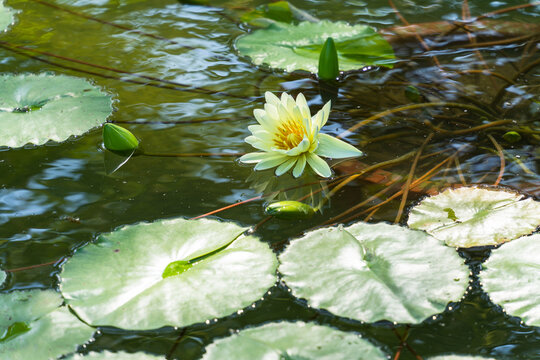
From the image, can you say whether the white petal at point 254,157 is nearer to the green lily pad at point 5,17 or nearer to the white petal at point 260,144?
the white petal at point 260,144

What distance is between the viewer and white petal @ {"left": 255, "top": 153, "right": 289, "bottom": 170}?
1.78 metres

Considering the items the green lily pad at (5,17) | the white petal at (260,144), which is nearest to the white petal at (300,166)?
the white petal at (260,144)

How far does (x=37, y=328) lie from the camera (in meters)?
1.23

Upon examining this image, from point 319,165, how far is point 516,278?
67cm

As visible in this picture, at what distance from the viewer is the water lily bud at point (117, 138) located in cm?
189

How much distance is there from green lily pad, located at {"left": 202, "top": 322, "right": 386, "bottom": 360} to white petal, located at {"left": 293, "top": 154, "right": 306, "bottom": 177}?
642mm

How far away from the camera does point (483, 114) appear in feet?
6.97

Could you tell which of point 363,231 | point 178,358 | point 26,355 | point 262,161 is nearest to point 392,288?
point 363,231

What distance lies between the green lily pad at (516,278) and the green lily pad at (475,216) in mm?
58

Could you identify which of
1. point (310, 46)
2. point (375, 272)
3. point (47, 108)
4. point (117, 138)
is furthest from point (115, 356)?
point (310, 46)

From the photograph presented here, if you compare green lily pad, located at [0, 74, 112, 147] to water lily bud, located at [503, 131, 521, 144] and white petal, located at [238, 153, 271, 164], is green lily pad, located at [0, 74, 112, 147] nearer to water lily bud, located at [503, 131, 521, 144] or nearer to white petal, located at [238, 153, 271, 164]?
white petal, located at [238, 153, 271, 164]

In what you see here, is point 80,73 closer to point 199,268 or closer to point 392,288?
point 199,268

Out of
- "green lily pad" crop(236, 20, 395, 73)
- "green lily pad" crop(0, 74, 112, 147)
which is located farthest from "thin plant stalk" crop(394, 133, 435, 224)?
"green lily pad" crop(0, 74, 112, 147)

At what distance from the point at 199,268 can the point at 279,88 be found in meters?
A: 1.16
